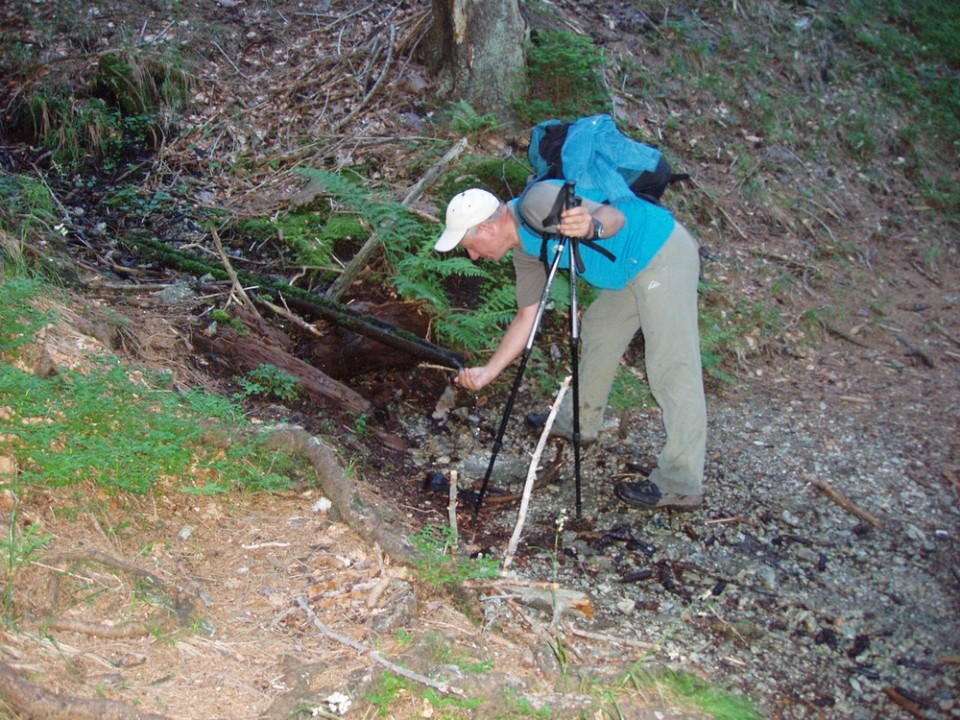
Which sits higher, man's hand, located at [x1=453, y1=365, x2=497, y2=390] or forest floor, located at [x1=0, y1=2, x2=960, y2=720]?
man's hand, located at [x1=453, y1=365, x2=497, y2=390]

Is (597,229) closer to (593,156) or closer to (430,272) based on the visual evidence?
(593,156)

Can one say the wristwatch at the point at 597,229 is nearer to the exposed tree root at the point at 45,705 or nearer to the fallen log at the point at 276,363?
the fallen log at the point at 276,363

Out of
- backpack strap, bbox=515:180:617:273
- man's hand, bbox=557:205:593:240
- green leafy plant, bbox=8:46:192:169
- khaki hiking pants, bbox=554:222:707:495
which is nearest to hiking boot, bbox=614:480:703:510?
khaki hiking pants, bbox=554:222:707:495

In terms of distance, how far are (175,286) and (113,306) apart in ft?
1.89

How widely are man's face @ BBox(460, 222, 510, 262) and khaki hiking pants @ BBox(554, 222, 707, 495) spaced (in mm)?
841

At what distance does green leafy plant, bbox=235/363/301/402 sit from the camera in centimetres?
550

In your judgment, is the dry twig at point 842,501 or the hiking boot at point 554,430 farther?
the hiking boot at point 554,430

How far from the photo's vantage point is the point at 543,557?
4719mm

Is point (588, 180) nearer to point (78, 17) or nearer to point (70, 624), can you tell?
point (70, 624)

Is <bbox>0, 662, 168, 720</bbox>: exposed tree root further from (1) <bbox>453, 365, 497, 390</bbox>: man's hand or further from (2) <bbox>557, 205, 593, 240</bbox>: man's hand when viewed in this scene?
(2) <bbox>557, 205, 593, 240</bbox>: man's hand

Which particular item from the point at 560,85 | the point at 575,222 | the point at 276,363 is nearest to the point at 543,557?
the point at 575,222

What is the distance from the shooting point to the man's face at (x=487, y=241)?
437cm

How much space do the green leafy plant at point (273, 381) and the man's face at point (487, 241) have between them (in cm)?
174

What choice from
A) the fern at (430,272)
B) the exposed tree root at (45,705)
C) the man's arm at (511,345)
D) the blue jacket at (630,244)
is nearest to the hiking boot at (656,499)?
the man's arm at (511,345)
